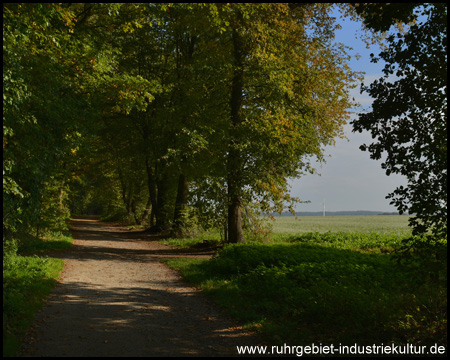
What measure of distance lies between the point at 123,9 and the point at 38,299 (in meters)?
16.4

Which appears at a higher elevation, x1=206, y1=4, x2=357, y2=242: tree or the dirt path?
x1=206, y1=4, x2=357, y2=242: tree

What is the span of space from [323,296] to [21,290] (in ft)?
23.0

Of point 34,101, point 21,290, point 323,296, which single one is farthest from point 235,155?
point 21,290

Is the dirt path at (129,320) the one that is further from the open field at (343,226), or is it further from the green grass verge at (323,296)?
the open field at (343,226)

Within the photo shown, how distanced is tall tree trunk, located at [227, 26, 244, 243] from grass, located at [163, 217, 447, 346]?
355 centimetres

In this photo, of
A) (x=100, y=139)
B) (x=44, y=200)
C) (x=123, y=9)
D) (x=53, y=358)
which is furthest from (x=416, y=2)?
(x=100, y=139)

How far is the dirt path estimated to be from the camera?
617cm

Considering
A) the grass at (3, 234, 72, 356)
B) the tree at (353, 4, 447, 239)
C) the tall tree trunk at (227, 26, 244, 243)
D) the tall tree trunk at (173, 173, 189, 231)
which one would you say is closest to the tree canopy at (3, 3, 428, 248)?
the tall tree trunk at (227, 26, 244, 243)

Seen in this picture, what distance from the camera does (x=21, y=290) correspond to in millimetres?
8758

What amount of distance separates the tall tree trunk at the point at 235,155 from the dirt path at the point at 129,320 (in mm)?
5483

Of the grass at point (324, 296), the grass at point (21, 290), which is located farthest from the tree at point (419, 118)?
the grass at point (21, 290)

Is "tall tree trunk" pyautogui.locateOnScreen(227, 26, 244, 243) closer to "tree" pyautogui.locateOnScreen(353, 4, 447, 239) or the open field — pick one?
the open field

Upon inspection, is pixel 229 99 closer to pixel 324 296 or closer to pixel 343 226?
pixel 324 296

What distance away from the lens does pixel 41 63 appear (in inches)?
473
